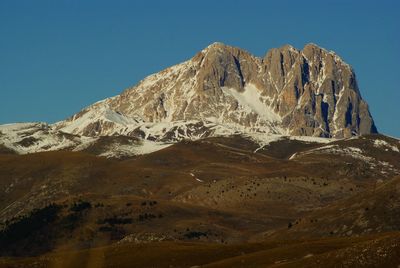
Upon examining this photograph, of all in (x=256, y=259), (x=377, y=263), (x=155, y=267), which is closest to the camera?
(x=377, y=263)

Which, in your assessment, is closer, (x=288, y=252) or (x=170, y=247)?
(x=288, y=252)

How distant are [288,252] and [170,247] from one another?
27.5 meters

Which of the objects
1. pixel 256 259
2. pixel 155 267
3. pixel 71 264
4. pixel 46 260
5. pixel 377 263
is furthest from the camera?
pixel 46 260

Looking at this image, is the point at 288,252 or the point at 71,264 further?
the point at 288,252

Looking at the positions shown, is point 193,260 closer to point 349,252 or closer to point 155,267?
point 155,267

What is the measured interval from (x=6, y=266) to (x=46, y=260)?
5710 millimetres

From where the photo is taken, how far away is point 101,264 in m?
120

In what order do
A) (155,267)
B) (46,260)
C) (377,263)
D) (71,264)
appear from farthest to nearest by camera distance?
(46,260) < (155,267) < (71,264) < (377,263)

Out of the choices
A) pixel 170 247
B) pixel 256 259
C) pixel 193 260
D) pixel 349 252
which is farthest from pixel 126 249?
pixel 349 252

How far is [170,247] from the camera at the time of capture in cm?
13550

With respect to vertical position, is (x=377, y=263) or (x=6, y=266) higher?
(x=6, y=266)

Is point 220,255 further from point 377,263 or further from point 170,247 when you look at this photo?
point 377,263

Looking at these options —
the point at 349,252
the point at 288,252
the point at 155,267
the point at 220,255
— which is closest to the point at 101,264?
the point at 155,267

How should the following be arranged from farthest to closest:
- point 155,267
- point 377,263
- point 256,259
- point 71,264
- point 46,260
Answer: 1. point 46,260
2. point 155,267
3. point 256,259
4. point 71,264
5. point 377,263
